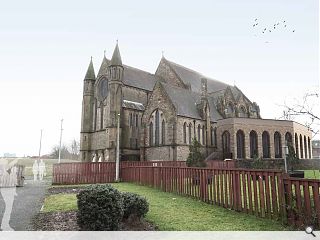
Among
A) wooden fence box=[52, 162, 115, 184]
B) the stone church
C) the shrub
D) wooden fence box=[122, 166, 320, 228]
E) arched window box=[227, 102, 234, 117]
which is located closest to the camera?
the shrub

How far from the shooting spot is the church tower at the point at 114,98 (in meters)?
37.6

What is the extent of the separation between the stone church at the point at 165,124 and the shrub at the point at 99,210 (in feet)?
73.9

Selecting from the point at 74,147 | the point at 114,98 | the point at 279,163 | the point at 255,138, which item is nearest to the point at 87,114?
the point at 114,98

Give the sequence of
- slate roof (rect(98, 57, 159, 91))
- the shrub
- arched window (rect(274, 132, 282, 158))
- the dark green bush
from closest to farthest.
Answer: the shrub < the dark green bush < arched window (rect(274, 132, 282, 158)) < slate roof (rect(98, 57, 159, 91))

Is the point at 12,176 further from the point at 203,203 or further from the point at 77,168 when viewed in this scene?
the point at 203,203

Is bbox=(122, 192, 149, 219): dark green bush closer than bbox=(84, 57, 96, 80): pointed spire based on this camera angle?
Yes

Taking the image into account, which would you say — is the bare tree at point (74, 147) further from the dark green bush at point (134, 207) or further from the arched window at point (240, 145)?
the dark green bush at point (134, 207)

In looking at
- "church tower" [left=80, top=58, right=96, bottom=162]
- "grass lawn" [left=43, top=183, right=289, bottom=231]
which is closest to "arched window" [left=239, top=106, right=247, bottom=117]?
"church tower" [left=80, top=58, right=96, bottom=162]

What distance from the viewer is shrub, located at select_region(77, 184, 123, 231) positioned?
666 centimetres

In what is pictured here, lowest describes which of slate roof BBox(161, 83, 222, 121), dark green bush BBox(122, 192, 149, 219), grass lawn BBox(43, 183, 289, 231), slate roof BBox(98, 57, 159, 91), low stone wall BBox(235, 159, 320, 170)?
grass lawn BBox(43, 183, 289, 231)

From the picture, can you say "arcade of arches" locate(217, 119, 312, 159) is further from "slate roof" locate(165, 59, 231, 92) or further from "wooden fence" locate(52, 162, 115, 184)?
"wooden fence" locate(52, 162, 115, 184)

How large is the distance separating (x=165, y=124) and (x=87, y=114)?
1635 centimetres

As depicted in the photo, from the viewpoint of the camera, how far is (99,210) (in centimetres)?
666

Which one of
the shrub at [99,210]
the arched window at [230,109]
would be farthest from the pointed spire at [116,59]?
the shrub at [99,210]
